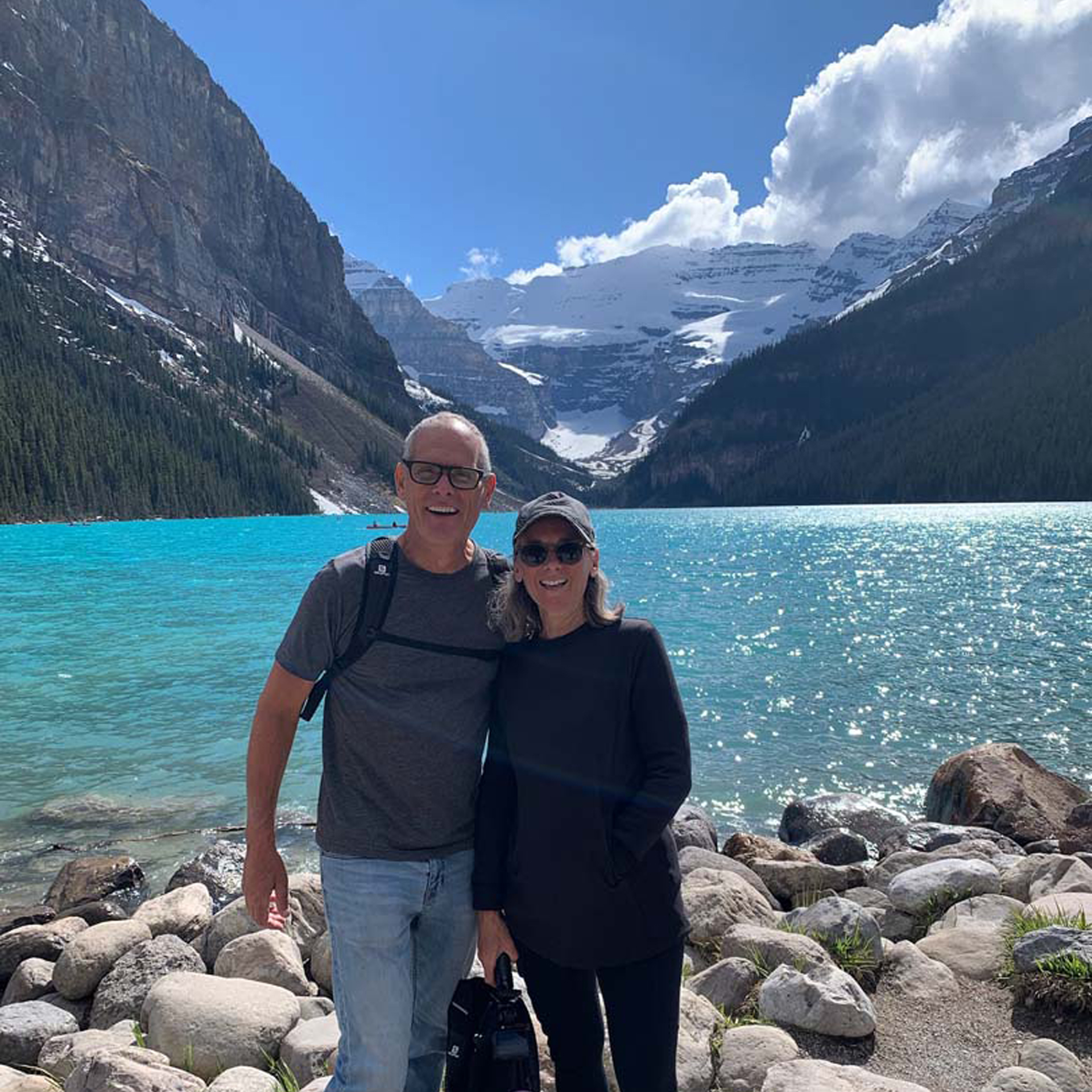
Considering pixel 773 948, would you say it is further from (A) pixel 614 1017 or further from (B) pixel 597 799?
(B) pixel 597 799

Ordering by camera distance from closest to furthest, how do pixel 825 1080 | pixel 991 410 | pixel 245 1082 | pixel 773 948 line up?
pixel 825 1080, pixel 245 1082, pixel 773 948, pixel 991 410

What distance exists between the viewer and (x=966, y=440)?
13850 centimetres

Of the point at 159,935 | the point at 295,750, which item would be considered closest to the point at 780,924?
the point at 159,935

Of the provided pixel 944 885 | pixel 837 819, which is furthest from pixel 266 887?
pixel 837 819

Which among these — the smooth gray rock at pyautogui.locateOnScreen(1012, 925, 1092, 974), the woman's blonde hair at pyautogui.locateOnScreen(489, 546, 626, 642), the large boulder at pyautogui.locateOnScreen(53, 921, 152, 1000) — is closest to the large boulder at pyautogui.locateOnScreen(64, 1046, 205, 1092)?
the large boulder at pyautogui.locateOnScreen(53, 921, 152, 1000)

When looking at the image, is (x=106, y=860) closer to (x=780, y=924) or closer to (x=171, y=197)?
(x=780, y=924)

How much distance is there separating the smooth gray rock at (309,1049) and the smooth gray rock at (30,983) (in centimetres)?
299

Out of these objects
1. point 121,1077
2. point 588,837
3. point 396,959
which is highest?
point 588,837

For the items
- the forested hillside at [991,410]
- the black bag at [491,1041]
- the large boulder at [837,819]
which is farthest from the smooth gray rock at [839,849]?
the forested hillside at [991,410]

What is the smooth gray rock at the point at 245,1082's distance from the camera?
3.97 meters

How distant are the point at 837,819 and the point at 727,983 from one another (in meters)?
7.89

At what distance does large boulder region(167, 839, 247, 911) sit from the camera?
30.2 feet

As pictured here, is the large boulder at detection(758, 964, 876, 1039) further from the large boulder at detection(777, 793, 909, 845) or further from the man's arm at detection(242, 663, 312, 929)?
the large boulder at detection(777, 793, 909, 845)

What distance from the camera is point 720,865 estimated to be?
8.80 metres
